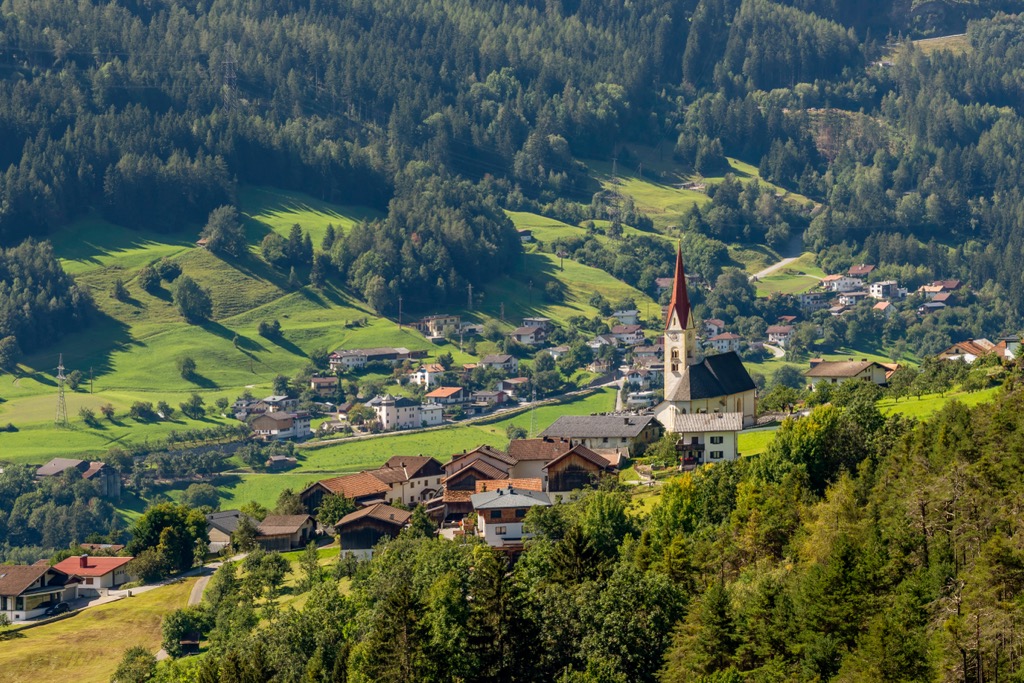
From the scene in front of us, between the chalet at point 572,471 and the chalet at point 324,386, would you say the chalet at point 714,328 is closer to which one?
the chalet at point 324,386

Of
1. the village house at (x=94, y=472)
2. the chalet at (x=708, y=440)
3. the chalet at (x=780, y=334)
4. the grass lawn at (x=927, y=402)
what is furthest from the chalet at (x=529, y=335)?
the grass lawn at (x=927, y=402)

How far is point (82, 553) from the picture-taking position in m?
98.6

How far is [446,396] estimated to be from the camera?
532 ft

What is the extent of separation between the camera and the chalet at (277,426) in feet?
Answer: 492

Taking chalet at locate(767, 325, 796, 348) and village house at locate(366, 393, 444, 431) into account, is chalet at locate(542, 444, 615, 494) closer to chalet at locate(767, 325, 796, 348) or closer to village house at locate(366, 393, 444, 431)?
village house at locate(366, 393, 444, 431)

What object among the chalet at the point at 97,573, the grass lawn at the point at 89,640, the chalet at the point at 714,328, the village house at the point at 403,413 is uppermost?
the grass lawn at the point at 89,640

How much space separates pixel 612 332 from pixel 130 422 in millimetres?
62535

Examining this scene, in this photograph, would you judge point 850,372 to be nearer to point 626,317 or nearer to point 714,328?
point 626,317

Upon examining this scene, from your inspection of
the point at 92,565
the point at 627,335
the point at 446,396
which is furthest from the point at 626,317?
the point at 92,565

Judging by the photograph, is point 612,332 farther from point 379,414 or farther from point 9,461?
point 9,461

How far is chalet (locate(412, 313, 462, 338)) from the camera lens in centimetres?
18540

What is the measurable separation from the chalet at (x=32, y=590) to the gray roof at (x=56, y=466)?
4813 cm

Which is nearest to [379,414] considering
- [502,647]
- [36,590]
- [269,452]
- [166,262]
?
[269,452]

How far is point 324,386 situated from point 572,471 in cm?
8729
